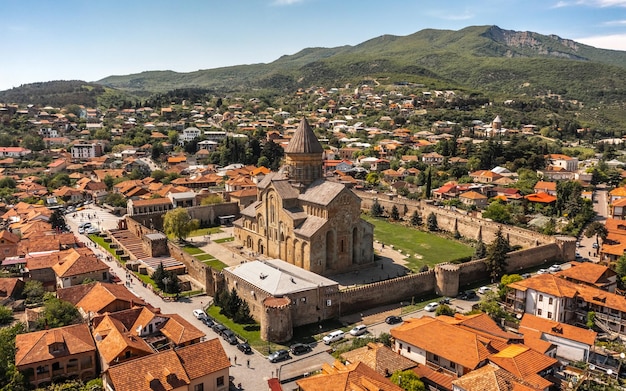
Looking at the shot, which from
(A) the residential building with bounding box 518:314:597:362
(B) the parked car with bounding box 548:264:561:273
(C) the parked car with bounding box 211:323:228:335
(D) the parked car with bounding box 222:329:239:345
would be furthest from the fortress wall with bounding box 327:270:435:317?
(B) the parked car with bounding box 548:264:561:273

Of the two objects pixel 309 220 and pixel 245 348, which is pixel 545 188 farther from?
pixel 245 348

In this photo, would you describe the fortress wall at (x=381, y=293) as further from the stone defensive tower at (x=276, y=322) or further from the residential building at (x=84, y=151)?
the residential building at (x=84, y=151)

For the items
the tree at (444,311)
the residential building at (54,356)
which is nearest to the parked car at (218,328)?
the residential building at (54,356)

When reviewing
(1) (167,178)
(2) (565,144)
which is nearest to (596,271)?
(1) (167,178)

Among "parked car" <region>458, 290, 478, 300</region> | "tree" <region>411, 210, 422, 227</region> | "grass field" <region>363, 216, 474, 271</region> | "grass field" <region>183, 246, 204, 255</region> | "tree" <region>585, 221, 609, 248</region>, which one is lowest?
"parked car" <region>458, 290, 478, 300</region>

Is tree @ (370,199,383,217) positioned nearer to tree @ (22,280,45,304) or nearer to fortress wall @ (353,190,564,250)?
fortress wall @ (353,190,564,250)

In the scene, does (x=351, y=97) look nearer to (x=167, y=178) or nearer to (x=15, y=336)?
(x=167, y=178)

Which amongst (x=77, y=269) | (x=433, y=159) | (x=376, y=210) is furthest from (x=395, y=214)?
(x=77, y=269)
